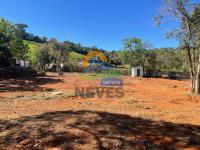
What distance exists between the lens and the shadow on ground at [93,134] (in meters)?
4.84

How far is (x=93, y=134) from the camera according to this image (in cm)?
528

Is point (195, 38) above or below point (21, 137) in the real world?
above

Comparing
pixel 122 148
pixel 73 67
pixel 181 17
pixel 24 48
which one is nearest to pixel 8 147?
pixel 122 148

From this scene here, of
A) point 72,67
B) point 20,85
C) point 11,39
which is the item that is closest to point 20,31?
point 72,67

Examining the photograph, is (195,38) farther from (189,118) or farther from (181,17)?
(189,118)

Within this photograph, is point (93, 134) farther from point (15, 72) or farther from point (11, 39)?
point (11, 39)

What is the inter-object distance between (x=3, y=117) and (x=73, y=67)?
40.0 metres

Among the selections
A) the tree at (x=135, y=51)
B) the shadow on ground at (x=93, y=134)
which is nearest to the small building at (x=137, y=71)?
the tree at (x=135, y=51)

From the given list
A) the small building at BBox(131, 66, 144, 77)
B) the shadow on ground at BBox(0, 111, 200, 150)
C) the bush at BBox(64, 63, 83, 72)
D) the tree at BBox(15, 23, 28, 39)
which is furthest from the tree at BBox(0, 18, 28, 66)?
the shadow on ground at BBox(0, 111, 200, 150)

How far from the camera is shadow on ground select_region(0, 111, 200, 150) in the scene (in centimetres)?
484

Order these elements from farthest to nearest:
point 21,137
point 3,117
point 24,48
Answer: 1. point 24,48
2. point 3,117
3. point 21,137

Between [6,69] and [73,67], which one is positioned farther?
[73,67]

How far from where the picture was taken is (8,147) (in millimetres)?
4801

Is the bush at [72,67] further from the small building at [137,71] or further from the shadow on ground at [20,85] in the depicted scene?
the shadow on ground at [20,85]
